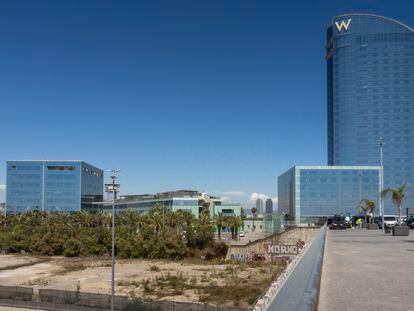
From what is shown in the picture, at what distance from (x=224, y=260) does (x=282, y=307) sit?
68.8 m

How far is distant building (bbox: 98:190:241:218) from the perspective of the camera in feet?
471

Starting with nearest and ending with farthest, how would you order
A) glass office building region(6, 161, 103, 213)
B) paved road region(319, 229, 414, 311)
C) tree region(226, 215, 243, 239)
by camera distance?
paved road region(319, 229, 414, 311)
tree region(226, 215, 243, 239)
glass office building region(6, 161, 103, 213)

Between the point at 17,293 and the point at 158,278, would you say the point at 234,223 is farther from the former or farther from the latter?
the point at 17,293

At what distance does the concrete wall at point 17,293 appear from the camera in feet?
130

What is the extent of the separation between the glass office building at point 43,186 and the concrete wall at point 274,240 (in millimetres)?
105609

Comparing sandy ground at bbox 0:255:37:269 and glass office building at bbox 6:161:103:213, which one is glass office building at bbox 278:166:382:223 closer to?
glass office building at bbox 6:161:103:213

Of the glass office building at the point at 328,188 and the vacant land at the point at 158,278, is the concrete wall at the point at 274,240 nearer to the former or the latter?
the vacant land at the point at 158,278

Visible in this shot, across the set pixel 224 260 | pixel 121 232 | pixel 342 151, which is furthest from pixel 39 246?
→ pixel 342 151

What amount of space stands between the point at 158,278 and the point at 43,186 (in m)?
129

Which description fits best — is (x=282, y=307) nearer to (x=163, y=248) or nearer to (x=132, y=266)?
(x=132, y=266)

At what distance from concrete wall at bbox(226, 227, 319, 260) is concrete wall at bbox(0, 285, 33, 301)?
38750 millimetres

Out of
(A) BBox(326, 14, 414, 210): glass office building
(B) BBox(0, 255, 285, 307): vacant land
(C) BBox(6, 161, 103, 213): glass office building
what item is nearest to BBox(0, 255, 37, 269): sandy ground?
(B) BBox(0, 255, 285, 307): vacant land

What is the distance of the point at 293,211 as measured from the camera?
170 m

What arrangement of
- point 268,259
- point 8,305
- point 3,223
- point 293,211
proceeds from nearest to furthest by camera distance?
point 8,305 < point 268,259 < point 3,223 < point 293,211
